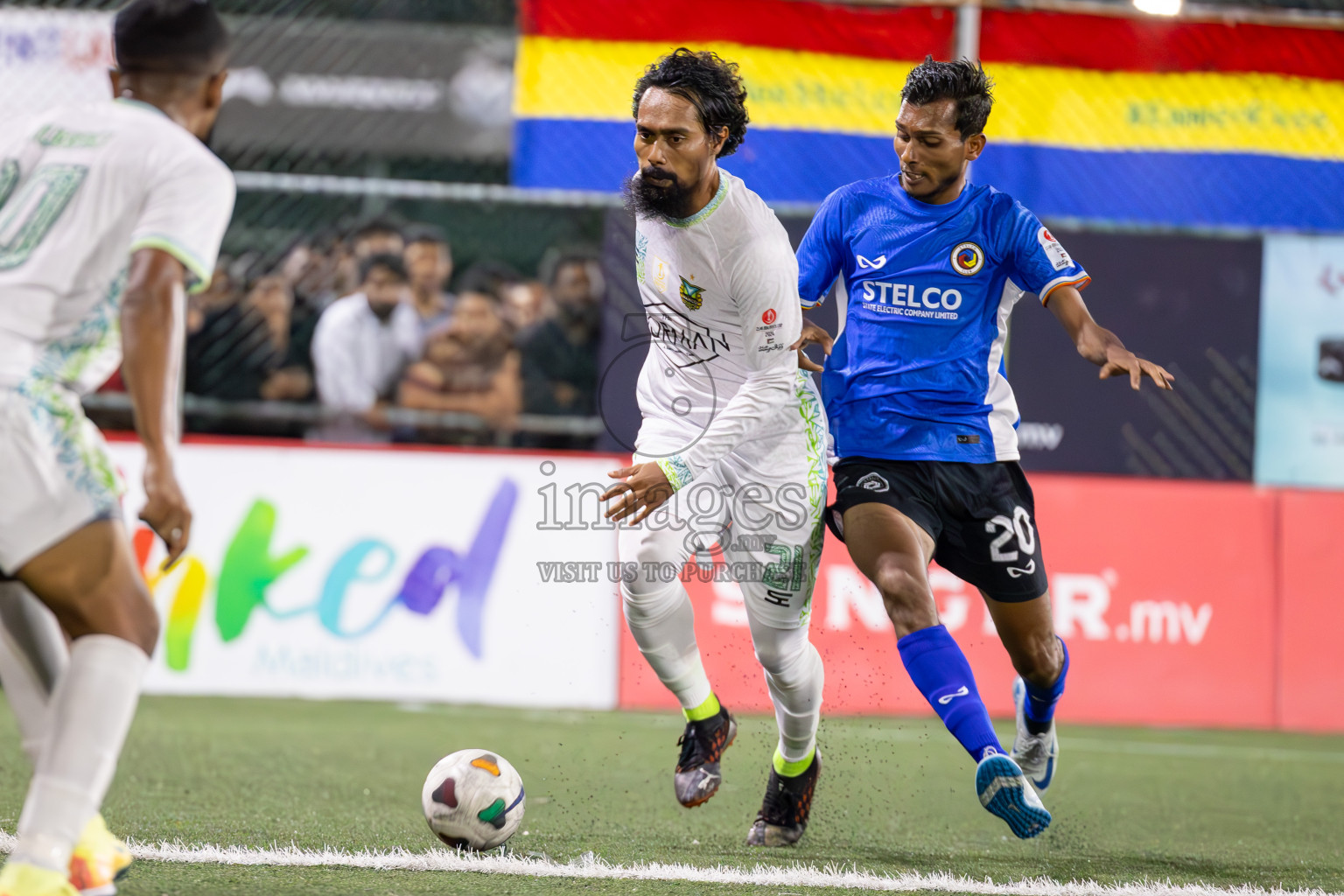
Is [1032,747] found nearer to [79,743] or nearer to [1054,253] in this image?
[1054,253]

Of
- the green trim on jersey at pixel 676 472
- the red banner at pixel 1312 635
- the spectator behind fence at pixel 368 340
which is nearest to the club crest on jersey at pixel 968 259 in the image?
the green trim on jersey at pixel 676 472

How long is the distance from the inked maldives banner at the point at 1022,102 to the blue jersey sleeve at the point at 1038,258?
3.44 m

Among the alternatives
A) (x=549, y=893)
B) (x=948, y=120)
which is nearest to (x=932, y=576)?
(x=948, y=120)

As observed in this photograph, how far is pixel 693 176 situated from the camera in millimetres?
4527

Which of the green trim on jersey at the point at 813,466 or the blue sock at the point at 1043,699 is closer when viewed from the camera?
the green trim on jersey at the point at 813,466

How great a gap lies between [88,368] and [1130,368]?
276cm

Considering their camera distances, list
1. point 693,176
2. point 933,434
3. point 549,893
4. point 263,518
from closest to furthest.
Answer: point 549,893, point 693,176, point 933,434, point 263,518

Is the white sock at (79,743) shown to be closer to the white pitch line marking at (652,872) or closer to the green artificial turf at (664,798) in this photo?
the green artificial turf at (664,798)

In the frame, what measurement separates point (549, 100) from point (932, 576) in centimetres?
322

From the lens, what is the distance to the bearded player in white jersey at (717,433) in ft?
14.9

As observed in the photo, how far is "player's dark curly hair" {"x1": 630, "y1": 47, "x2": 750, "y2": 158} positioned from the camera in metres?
4.49

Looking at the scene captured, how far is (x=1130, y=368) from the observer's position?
4.40 meters

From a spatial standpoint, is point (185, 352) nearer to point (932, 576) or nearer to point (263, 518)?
point (263, 518)

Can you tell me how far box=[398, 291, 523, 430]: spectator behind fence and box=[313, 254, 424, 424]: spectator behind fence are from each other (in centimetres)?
13
